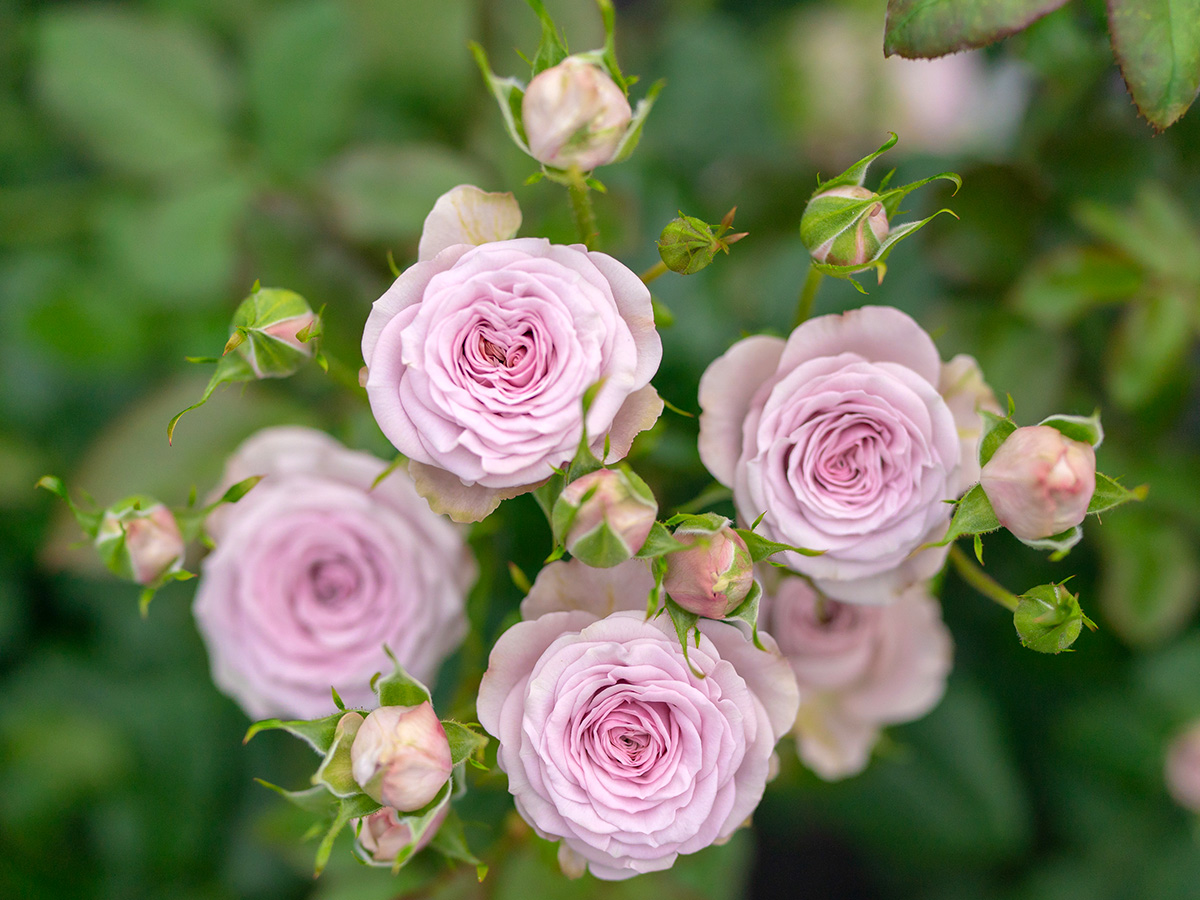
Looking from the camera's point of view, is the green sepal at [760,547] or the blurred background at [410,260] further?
the blurred background at [410,260]

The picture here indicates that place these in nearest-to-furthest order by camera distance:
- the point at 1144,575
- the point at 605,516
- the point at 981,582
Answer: the point at 605,516
the point at 981,582
the point at 1144,575

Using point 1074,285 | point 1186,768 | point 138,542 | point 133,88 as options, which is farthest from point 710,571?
point 133,88

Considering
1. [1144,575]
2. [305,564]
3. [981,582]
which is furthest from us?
[1144,575]

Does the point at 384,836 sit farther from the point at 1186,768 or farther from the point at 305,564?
the point at 1186,768

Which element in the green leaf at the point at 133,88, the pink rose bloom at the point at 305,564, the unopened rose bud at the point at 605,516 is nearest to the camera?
the unopened rose bud at the point at 605,516

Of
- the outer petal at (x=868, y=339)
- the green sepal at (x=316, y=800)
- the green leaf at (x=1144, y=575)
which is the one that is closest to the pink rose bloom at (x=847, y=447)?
the outer petal at (x=868, y=339)

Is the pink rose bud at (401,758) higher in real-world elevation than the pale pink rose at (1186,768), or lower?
higher

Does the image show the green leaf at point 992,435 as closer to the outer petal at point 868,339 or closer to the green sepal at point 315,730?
the outer petal at point 868,339
